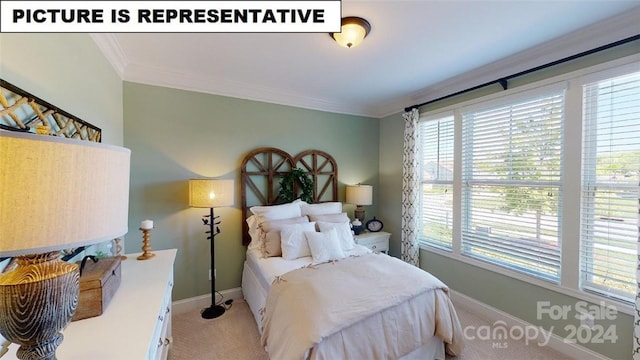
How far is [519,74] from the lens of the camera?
2275mm

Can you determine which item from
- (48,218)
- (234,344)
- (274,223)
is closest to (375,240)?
(274,223)

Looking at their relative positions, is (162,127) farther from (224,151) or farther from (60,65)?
(60,65)

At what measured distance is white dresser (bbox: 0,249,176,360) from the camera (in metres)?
0.89

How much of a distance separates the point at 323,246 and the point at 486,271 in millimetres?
1735

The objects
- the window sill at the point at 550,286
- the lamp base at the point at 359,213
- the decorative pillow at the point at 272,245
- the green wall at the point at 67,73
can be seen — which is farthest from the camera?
the lamp base at the point at 359,213

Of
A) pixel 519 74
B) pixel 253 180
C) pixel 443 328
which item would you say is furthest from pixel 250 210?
pixel 519 74

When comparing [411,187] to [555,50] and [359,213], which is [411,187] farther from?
[555,50]

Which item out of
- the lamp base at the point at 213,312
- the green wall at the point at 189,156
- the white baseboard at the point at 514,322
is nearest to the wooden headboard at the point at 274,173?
the green wall at the point at 189,156

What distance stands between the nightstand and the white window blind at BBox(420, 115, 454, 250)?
1.63 ft

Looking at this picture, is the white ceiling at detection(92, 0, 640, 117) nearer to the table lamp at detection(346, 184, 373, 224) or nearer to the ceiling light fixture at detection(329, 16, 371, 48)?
the ceiling light fixture at detection(329, 16, 371, 48)

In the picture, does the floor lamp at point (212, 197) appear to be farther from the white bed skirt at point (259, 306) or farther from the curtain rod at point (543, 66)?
the curtain rod at point (543, 66)

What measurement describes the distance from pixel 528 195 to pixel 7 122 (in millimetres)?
3435

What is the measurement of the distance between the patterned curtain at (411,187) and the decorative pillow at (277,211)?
149cm

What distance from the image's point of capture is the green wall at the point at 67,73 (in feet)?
3.40
